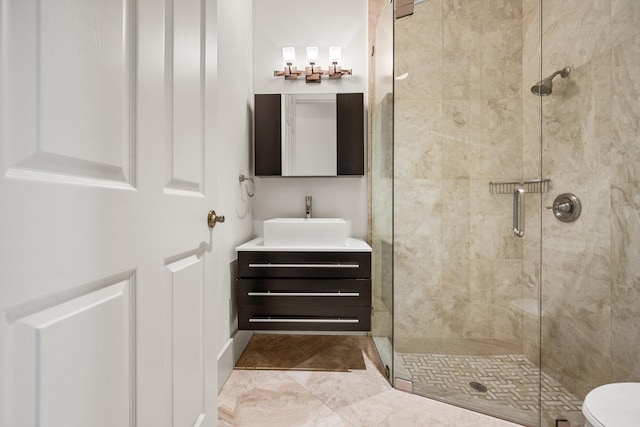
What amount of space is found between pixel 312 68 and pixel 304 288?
1.65m

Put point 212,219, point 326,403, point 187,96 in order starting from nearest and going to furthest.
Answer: point 187,96, point 212,219, point 326,403

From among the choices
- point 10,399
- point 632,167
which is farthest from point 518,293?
point 10,399

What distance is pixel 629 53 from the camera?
1.20 m

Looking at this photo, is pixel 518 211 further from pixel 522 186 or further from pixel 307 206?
pixel 307 206

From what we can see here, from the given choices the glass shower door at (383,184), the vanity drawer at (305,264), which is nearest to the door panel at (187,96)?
the vanity drawer at (305,264)

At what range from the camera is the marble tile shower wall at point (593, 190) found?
3.95ft

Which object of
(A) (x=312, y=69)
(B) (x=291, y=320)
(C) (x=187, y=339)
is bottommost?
(B) (x=291, y=320)

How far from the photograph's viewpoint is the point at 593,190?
133 cm

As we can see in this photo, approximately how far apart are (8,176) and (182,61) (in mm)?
606

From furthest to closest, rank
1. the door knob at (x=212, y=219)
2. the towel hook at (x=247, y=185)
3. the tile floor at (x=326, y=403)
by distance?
1. the towel hook at (x=247, y=185)
2. the tile floor at (x=326, y=403)
3. the door knob at (x=212, y=219)

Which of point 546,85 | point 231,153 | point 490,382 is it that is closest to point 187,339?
point 231,153

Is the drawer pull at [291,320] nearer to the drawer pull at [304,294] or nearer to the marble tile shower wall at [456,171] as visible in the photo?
the drawer pull at [304,294]

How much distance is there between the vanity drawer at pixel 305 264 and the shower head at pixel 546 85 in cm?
128

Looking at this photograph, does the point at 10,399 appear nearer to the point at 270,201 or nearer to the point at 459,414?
the point at 459,414
